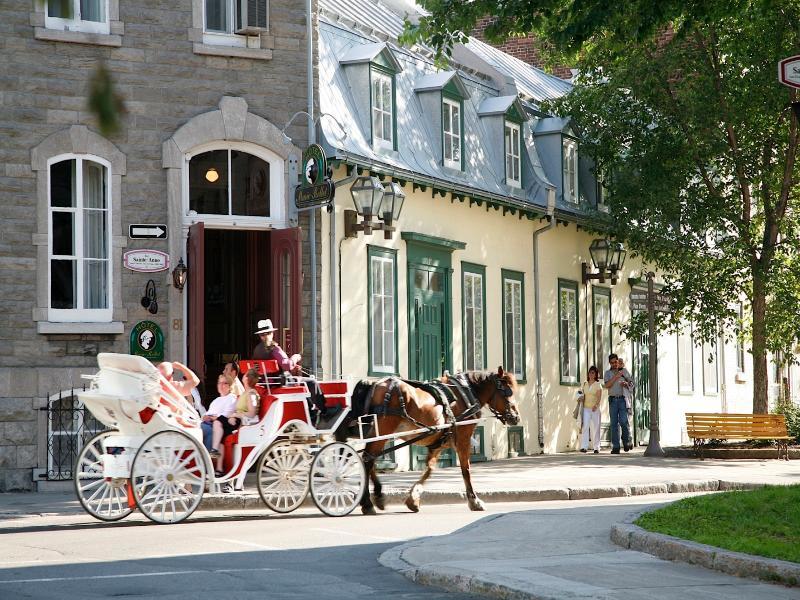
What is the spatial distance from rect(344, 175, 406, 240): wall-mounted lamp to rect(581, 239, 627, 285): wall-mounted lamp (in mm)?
9059

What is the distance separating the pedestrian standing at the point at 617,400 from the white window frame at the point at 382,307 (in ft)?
23.3

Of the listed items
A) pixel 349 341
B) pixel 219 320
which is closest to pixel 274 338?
Result: pixel 349 341

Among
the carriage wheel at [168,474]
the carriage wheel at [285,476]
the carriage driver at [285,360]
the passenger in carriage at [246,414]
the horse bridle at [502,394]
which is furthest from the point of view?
the horse bridle at [502,394]

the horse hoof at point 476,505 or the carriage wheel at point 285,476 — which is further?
the horse hoof at point 476,505

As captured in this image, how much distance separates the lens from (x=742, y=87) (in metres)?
24.2

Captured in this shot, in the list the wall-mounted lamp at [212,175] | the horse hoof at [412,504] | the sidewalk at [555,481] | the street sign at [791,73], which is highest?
the wall-mounted lamp at [212,175]

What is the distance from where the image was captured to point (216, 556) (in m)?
9.97

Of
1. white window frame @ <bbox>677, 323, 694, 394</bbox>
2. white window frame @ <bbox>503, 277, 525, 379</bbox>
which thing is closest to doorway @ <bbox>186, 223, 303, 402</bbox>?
white window frame @ <bbox>503, 277, 525, 379</bbox>

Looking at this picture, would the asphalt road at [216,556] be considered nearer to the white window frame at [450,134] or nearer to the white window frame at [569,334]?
the white window frame at [450,134]

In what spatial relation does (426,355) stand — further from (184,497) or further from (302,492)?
(184,497)

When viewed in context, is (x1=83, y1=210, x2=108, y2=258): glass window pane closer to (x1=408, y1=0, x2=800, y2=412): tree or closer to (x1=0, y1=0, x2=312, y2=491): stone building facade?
(x1=0, y1=0, x2=312, y2=491): stone building facade

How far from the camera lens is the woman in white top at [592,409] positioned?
2627 cm

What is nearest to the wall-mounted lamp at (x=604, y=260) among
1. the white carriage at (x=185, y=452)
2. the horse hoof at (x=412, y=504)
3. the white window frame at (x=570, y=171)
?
the white window frame at (x=570, y=171)

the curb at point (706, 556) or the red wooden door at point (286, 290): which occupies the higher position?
the red wooden door at point (286, 290)
